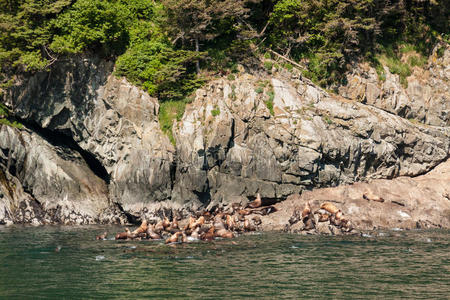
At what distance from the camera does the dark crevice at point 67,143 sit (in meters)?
44.0

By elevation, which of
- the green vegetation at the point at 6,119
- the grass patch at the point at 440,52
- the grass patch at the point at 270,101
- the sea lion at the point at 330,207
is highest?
the grass patch at the point at 440,52

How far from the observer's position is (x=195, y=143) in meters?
39.2

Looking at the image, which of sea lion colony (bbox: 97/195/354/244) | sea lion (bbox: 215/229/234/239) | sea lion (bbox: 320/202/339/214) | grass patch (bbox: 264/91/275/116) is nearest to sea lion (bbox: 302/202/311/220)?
sea lion colony (bbox: 97/195/354/244)

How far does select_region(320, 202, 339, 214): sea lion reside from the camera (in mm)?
35688

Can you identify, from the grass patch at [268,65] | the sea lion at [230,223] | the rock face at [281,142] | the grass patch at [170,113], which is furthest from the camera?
the grass patch at [268,65]

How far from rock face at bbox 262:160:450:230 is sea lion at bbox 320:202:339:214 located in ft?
3.68

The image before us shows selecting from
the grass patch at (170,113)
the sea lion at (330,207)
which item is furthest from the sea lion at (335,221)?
the grass patch at (170,113)

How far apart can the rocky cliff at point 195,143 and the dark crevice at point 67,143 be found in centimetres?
10

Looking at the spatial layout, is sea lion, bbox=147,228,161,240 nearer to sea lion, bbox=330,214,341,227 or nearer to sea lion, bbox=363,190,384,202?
sea lion, bbox=330,214,341,227

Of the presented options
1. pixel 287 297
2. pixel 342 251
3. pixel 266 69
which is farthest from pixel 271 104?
pixel 287 297

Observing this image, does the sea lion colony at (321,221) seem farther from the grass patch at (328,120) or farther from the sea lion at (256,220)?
the grass patch at (328,120)

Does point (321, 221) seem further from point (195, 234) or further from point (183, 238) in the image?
point (183, 238)

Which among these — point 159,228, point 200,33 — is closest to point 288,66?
point 200,33

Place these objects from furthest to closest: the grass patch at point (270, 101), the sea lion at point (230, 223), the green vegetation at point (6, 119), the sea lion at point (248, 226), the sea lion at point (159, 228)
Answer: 1. the green vegetation at point (6, 119)
2. the grass patch at point (270, 101)
3. the sea lion at point (248, 226)
4. the sea lion at point (230, 223)
5. the sea lion at point (159, 228)
